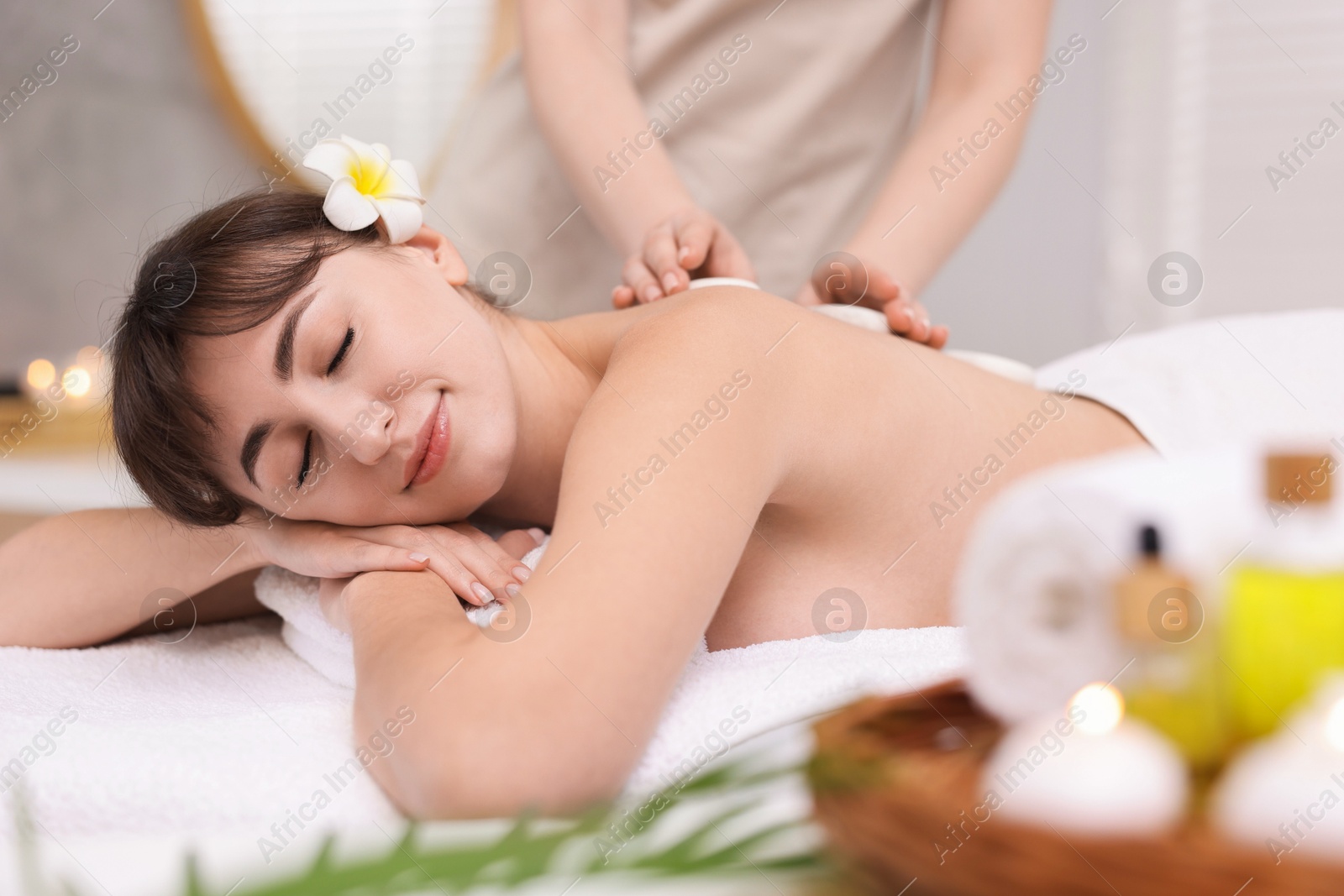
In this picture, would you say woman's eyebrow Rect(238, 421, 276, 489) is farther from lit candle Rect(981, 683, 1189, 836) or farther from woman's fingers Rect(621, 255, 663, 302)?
lit candle Rect(981, 683, 1189, 836)

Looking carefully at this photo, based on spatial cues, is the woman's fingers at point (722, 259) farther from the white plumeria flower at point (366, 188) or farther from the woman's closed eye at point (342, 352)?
the woman's closed eye at point (342, 352)

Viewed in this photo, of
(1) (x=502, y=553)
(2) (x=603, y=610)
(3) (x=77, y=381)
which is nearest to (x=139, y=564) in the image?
(1) (x=502, y=553)

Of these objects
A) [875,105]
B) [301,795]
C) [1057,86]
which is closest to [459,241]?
[875,105]

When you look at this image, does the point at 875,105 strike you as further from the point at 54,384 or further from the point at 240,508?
the point at 54,384

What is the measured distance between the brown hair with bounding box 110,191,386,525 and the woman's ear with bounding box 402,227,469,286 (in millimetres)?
69

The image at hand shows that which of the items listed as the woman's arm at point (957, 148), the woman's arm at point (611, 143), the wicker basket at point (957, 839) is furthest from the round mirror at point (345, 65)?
the wicker basket at point (957, 839)

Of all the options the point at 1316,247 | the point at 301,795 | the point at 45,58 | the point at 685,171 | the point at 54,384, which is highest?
the point at 45,58

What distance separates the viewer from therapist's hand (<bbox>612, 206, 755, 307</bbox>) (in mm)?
1141

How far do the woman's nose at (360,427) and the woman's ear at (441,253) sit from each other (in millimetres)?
248

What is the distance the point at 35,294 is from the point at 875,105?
1969mm

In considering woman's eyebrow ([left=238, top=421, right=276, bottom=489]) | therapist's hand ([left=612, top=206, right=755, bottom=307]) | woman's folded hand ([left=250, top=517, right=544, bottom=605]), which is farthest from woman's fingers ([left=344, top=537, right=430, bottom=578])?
therapist's hand ([left=612, top=206, right=755, bottom=307])

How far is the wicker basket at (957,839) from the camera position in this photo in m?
0.30

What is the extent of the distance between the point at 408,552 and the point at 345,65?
187cm

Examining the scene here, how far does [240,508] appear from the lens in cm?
105
